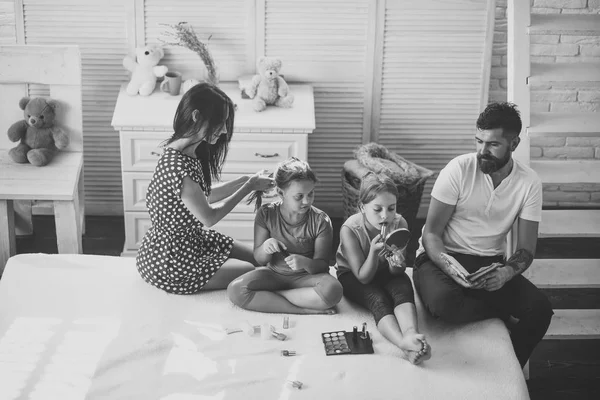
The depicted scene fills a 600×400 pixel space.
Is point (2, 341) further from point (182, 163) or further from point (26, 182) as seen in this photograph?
point (26, 182)

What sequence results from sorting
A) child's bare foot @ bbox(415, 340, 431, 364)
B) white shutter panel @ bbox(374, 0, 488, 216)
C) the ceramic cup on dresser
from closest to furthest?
child's bare foot @ bbox(415, 340, 431, 364) < the ceramic cup on dresser < white shutter panel @ bbox(374, 0, 488, 216)

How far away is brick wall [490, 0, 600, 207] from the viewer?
397 centimetres

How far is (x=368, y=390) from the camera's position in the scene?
2.23 m

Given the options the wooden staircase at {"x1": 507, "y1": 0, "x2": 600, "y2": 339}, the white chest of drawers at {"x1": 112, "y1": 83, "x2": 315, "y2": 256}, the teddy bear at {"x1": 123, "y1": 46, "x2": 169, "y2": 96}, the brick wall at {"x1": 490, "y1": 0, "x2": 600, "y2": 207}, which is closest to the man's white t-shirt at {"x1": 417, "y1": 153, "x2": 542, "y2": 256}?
the wooden staircase at {"x1": 507, "y1": 0, "x2": 600, "y2": 339}

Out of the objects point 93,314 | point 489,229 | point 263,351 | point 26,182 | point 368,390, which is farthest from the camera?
point 26,182

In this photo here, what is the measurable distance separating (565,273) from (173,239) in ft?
4.87

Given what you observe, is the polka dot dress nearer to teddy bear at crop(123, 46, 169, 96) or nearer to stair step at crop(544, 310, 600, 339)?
teddy bear at crop(123, 46, 169, 96)

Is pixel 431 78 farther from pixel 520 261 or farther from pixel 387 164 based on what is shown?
pixel 520 261

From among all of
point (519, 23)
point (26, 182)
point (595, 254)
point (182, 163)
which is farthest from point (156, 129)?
point (595, 254)

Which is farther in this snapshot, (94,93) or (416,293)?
(94,93)

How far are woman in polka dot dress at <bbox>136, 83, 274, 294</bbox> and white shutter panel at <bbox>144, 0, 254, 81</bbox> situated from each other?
4.02 feet

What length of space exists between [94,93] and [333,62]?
3.97ft

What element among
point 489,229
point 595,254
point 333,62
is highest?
point 333,62

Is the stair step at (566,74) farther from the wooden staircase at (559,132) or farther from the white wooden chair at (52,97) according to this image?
the white wooden chair at (52,97)
